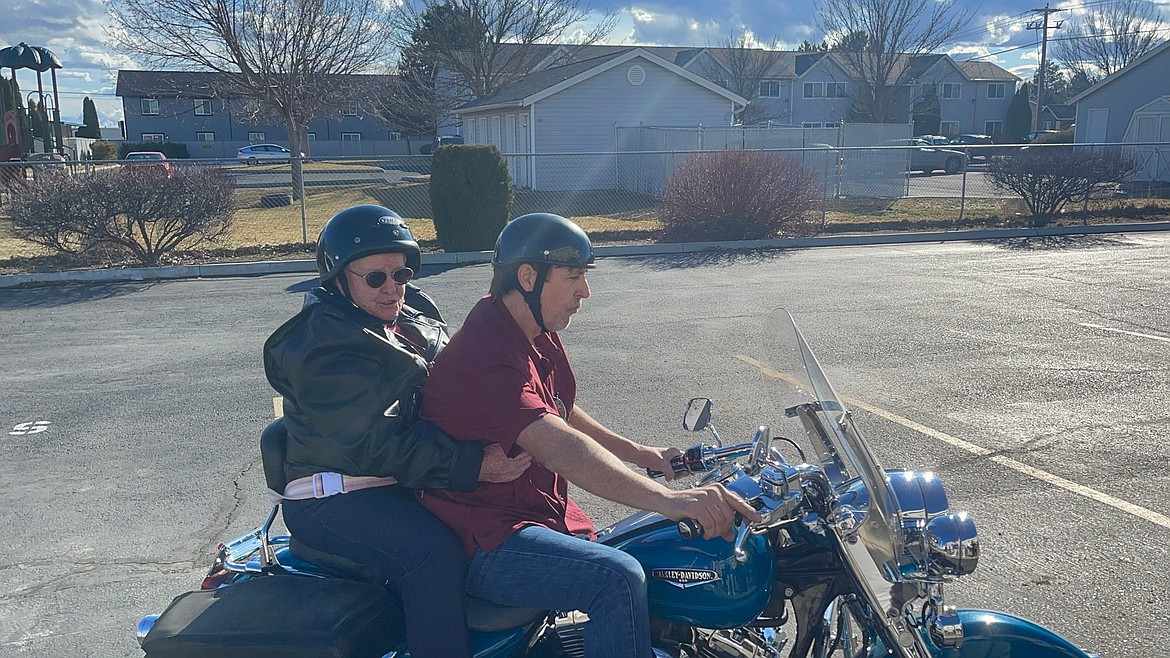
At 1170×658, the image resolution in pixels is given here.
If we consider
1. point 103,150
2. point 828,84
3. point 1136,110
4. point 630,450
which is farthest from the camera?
point 828,84

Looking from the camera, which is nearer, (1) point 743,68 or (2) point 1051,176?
(2) point 1051,176

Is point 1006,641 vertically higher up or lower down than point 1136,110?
lower down

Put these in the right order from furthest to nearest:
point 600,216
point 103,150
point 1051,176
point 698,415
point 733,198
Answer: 1. point 103,150
2. point 600,216
3. point 1051,176
4. point 733,198
5. point 698,415

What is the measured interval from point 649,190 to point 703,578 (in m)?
25.5

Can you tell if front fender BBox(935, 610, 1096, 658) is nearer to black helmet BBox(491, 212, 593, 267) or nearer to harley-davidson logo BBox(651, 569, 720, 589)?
harley-davidson logo BBox(651, 569, 720, 589)

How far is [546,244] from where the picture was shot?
2682 millimetres

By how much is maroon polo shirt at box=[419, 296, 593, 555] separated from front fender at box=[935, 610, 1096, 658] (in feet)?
3.69

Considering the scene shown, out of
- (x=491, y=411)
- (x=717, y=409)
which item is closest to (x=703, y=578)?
(x=491, y=411)

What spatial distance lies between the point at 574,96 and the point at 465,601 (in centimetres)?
2803

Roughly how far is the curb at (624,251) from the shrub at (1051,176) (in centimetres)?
80

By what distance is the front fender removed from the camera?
2.40 m

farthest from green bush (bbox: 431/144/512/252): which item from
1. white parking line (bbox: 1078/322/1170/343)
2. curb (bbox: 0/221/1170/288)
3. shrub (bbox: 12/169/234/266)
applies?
white parking line (bbox: 1078/322/1170/343)

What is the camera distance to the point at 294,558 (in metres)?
2.92

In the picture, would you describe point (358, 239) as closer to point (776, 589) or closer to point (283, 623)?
point (283, 623)
